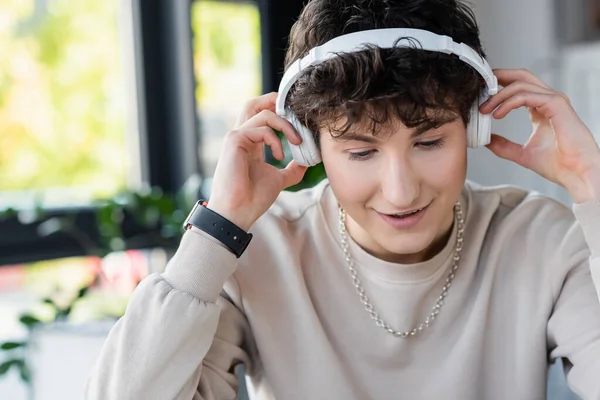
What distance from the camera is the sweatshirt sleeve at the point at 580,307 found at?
44.9 inches

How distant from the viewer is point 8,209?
1.79 meters

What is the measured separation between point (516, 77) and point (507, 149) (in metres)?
0.13

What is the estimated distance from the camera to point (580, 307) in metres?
1.18

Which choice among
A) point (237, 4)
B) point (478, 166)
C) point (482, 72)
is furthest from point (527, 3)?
point (482, 72)

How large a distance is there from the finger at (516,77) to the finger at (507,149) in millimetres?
102

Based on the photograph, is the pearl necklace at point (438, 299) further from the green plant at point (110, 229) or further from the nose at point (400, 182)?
the green plant at point (110, 229)

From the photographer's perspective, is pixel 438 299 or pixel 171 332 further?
pixel 438 299

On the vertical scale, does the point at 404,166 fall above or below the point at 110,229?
above

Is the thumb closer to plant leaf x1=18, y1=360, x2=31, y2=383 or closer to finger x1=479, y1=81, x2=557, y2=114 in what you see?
finger x1=479, y1=81, x2=557, y2=114

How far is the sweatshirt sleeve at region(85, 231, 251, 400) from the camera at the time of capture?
110cm

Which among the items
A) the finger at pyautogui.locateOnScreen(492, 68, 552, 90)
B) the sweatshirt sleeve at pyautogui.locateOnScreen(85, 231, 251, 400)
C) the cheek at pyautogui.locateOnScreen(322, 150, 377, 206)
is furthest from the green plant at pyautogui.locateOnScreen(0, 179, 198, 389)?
the finger at pyautogui.locateOnScreen(492, 68, 552, 90)

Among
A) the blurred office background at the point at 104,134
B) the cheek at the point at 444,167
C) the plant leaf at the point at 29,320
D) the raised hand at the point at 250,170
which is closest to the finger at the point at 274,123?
the raised hand at the point at 250,170

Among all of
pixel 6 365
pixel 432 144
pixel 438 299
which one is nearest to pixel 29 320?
pixel 6 365

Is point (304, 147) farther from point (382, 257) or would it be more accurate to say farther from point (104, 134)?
point (104, 134)
